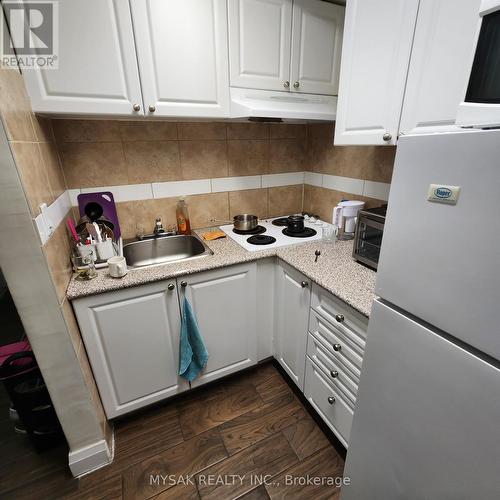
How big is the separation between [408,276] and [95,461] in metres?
1.59

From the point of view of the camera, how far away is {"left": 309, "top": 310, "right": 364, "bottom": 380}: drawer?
111 centimetres

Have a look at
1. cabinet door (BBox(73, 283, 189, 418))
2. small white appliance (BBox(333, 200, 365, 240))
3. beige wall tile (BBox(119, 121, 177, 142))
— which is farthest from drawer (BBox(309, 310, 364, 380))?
beige wall tile (BBox(119, 121, 177, 142))

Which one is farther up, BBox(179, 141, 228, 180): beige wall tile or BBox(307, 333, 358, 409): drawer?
BBox(179, 141, 228, 180): beige wall tile

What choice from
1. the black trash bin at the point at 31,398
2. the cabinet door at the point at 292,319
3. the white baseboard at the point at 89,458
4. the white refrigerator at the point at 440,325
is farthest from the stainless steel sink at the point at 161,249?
the white refrigerator at the point at 440,325

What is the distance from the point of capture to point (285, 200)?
7.00ft

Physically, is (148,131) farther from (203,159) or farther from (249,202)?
(249,202)

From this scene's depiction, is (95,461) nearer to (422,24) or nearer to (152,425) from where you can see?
→ (152,425)

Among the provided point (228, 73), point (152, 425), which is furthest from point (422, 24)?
point (152, 425)

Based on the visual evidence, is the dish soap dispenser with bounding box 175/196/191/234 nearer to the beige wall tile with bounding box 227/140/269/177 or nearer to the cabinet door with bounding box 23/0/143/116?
the beige wall tile with bounding box 227/140/269/177

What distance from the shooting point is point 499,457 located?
57cm

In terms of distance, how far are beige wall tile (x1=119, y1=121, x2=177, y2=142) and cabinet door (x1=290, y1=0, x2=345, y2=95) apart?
740 millimetres

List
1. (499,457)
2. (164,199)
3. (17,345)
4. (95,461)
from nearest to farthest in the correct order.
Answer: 1. (499,457)
2. (95,461)
3. (17,345)
4. (164,199)

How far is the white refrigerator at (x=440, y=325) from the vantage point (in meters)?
0.54

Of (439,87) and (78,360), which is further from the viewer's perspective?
(78,360)
